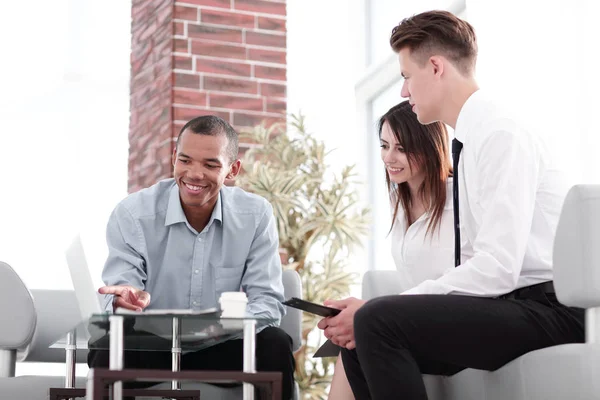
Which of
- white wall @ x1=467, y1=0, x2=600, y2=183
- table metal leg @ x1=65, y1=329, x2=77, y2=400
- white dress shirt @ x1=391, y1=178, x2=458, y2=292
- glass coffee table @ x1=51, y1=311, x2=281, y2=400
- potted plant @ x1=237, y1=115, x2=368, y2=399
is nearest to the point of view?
glass coffee table @ x1=51, y1=311, x2=281, y2=400

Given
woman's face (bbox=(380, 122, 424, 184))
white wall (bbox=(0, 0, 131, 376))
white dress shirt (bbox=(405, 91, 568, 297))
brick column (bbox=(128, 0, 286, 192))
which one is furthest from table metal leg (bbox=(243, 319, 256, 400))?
white wall (bbox=(0, 0, 131, 376))

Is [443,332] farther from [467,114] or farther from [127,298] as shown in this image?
[127,298]

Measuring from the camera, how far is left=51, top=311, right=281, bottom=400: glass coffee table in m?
1.55

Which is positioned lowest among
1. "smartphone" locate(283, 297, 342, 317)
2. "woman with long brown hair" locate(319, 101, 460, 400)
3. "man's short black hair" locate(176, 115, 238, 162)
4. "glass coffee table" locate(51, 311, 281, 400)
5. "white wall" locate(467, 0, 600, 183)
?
"glass coffee table" locate(51, 311, 281, 400)

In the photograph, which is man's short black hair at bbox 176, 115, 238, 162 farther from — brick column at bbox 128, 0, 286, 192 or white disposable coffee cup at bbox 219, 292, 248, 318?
brick column at bbox 128, 0, 286, 192

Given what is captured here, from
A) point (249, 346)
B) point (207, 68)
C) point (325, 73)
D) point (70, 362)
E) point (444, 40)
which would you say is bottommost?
point (70, 362)

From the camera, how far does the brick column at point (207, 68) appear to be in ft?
13.1

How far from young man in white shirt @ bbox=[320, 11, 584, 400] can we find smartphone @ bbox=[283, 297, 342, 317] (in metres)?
0.02

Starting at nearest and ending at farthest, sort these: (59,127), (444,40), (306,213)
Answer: (444,40), (306,213), (59,127)

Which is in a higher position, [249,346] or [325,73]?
[325,73]

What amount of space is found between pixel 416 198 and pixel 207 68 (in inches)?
69.6

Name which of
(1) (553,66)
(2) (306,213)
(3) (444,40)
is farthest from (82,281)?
(1) (553,66)

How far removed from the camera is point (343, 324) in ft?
6.29

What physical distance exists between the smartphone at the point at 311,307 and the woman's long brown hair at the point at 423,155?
653mm
